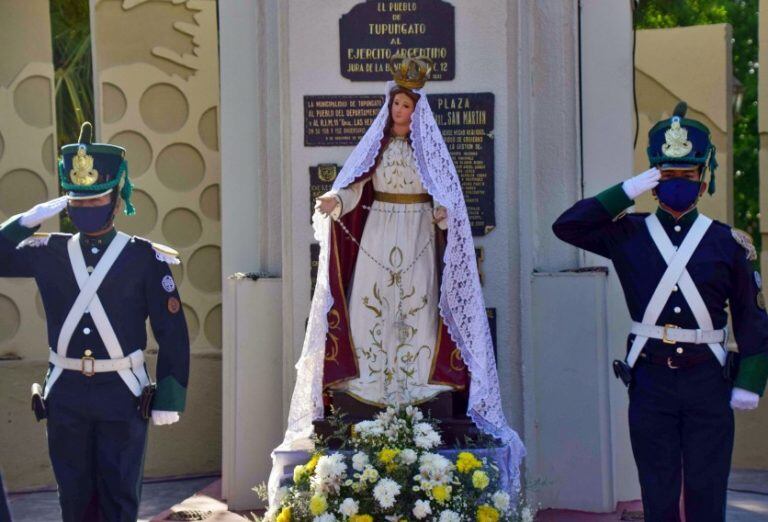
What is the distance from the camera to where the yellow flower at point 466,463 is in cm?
661

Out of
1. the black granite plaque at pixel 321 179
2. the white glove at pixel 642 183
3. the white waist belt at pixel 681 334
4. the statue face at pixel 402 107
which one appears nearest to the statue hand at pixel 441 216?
the statue face at pixel 402 107

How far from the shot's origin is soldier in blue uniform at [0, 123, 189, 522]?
6711 millimetres

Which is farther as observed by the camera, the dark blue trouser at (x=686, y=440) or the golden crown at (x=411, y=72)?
the golden crown at (x=411, y=72)

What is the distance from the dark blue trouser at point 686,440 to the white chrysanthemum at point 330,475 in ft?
4.59

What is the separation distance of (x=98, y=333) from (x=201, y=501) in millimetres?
2523

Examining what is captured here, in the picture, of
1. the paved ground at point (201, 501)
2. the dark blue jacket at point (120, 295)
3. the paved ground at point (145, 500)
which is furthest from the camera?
the paved ground at point (145, 500)

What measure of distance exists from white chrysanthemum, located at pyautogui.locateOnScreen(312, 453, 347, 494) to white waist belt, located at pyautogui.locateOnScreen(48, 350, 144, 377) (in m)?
1.03

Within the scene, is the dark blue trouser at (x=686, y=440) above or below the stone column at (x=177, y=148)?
below

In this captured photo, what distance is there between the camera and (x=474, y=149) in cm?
836

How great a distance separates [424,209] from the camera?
7.44 meters

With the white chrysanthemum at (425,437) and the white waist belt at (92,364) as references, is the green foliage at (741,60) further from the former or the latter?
the white waist belt at (92,364)

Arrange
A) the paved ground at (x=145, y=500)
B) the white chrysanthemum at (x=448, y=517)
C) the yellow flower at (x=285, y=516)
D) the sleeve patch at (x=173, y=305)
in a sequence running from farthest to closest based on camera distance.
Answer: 1. the paved ground at (x=145, y=500)
2. the sleeve patch at (x=173, y=305)
3. the yellow flower at (x=285, y=516)
4. the white chrysanthemum at (x=448, y=517)

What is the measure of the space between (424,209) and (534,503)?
2.02 m

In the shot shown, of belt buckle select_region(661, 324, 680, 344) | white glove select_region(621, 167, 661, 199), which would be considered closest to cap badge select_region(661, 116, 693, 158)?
white glove select_region(621, 167, 661, 199)
